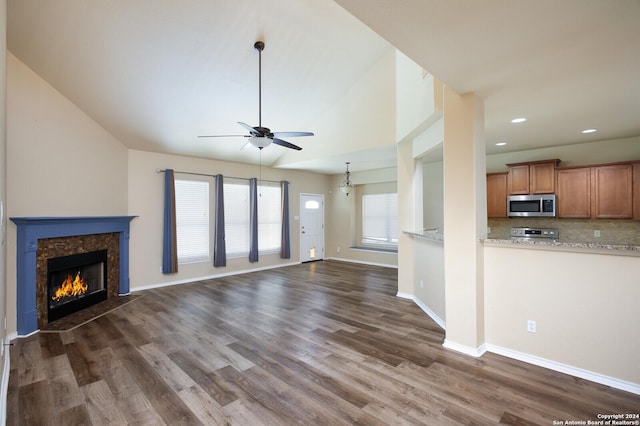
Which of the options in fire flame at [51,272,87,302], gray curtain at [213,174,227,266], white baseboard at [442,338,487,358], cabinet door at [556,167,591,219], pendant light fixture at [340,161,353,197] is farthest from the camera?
pendant light fixture at [340,161,353,197]

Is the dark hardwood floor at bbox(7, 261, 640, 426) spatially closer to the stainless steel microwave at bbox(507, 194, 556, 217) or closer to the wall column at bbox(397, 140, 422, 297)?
the wall column at bbox(397, 140, 422, 297)

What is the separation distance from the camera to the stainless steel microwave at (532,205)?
502cm

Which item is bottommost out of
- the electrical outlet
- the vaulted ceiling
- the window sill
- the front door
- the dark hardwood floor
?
the dark hardwood floor

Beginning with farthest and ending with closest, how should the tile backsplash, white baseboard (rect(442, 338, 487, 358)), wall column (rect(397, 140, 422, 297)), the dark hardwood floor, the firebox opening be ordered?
wall column (rect(397, 140, 422, 297)), the tile backsplash, the firebox opening, white baseboard (rect(442, 338, 487, 358)), the dark hardwood floor

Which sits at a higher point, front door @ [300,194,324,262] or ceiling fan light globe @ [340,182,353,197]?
ceiling fan light globe @ [340,182,353,197]

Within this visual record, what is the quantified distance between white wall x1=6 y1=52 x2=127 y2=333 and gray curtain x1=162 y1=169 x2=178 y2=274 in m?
0.96

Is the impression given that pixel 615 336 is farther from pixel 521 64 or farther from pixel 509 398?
pixel 521 64

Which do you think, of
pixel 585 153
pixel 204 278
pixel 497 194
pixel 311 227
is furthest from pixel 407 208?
pixel 204 278

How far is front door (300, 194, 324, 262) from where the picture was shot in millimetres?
8477

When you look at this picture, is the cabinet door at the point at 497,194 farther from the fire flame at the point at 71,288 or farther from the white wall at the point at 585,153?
the fire flame at the point at 71,288

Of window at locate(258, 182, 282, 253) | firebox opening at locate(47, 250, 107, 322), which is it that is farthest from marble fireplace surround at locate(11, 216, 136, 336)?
window at locate(258, 182, 282, 253)

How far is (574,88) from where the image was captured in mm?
2768

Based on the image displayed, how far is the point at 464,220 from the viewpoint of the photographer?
3002 millimetres

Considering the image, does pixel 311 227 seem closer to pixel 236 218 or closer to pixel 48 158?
pixel 236 218
